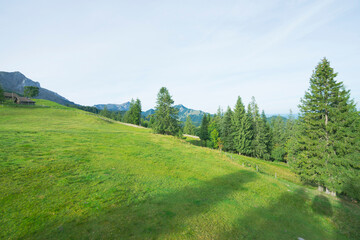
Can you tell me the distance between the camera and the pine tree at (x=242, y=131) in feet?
166

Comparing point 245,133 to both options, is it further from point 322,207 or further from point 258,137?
point 322,207

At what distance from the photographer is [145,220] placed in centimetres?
762

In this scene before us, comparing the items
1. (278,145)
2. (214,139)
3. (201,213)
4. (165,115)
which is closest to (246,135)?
(214,139)

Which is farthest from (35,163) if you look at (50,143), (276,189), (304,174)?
(304,174)

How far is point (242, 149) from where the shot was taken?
50.9 meters

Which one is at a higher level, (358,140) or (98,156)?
(358,140)

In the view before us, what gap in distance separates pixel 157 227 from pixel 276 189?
14.4 meters

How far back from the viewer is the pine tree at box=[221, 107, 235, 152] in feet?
181

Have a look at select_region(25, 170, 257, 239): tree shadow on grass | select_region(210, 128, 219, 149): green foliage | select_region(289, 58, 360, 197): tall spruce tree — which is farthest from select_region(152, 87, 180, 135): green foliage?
select_region(25, 170, 257, 239): tree shadow on grass

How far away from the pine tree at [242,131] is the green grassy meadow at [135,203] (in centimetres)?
3630

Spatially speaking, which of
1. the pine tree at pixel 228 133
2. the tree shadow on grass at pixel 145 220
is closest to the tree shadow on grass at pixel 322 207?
the tree shadow on grass at pixel 145 220

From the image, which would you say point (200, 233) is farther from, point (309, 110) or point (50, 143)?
point (309, 110)

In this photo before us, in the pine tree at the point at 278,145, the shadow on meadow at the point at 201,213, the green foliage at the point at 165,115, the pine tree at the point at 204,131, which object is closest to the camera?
the shadow on meadow at the point at 201,213

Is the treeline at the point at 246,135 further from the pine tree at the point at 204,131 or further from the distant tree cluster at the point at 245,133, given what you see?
the pine tree at the point at 204,131
